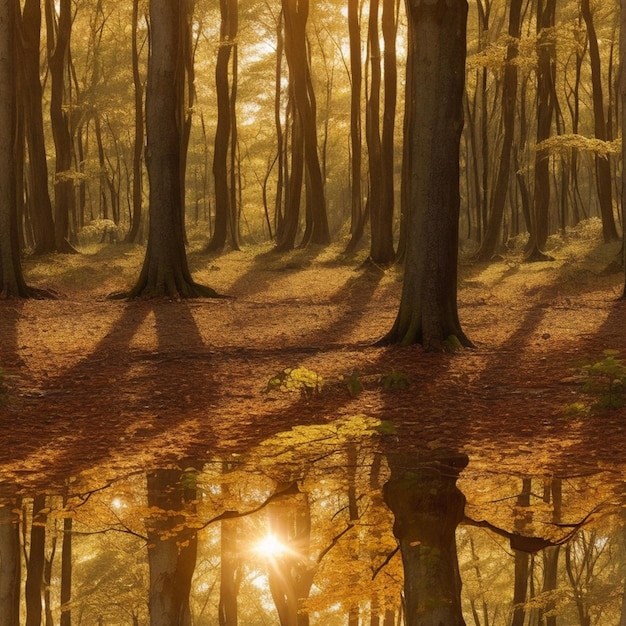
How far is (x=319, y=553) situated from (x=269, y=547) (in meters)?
0.29

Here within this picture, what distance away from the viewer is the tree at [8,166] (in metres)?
14.0

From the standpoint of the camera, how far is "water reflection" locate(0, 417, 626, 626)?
4051 mm

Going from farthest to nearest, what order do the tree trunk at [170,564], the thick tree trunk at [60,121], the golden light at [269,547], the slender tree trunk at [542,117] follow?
the thick tree trunk at [60,121], the slender tree trunk at [542,117], the golden light at [269,547], the tree trunk at [170,564]

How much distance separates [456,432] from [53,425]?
3.48 meters

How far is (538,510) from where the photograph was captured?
4934mm

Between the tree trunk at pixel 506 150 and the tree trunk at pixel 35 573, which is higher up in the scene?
the tree trunk at pixel 506 150

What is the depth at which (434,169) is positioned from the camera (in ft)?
32.7

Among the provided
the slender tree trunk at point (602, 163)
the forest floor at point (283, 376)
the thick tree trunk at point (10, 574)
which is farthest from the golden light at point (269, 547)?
the slender tree trunk at point (602, 163)

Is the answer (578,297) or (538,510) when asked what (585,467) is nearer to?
(538,510)

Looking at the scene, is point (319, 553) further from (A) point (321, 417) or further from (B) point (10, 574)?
(A) point (321, 417)

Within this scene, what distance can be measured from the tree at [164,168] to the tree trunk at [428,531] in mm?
9192

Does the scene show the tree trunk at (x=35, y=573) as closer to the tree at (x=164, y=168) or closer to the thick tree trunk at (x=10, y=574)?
the thick tree trunk at (x=10, y=574)

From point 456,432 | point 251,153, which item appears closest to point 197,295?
point 456,432

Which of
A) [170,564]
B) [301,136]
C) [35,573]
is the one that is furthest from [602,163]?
[35,573]
